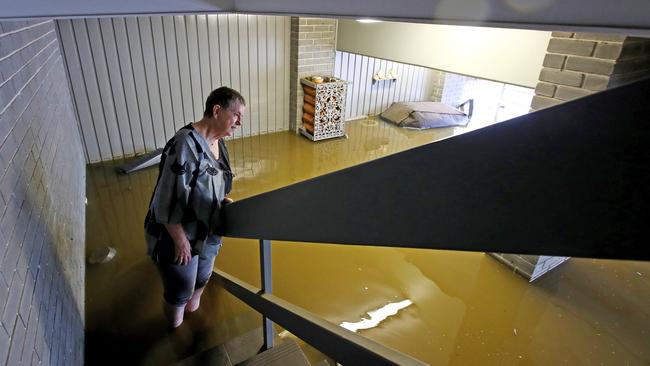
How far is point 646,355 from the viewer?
2449mm

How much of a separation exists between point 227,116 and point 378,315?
1845 millimetres

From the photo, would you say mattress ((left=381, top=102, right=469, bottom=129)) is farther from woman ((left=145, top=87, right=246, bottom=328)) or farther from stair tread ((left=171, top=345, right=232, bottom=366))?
stair tread ((left=171, top=345, right=232, bottom=366))

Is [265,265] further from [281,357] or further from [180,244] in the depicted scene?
[281,357]

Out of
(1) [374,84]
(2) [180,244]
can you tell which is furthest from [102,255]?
(1) [374,84]

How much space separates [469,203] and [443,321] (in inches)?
99.1

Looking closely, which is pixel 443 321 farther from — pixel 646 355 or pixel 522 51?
pixel 522 51

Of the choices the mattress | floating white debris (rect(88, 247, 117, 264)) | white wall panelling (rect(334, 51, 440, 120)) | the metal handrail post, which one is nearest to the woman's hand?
the metal handrail post

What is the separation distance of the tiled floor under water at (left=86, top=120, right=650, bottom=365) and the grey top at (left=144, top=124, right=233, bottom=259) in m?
0.95

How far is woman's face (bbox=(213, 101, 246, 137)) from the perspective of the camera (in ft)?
5.77

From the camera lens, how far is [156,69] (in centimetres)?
482

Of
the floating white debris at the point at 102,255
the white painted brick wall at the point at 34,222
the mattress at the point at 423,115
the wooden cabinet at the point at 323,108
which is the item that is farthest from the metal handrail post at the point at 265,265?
the mattress at the point at 423,115

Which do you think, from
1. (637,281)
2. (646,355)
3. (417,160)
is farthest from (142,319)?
(637,281)

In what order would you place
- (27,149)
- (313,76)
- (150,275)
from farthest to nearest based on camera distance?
(313,76)
(150,275)
(27,149)

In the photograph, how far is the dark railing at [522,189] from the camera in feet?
1.12
